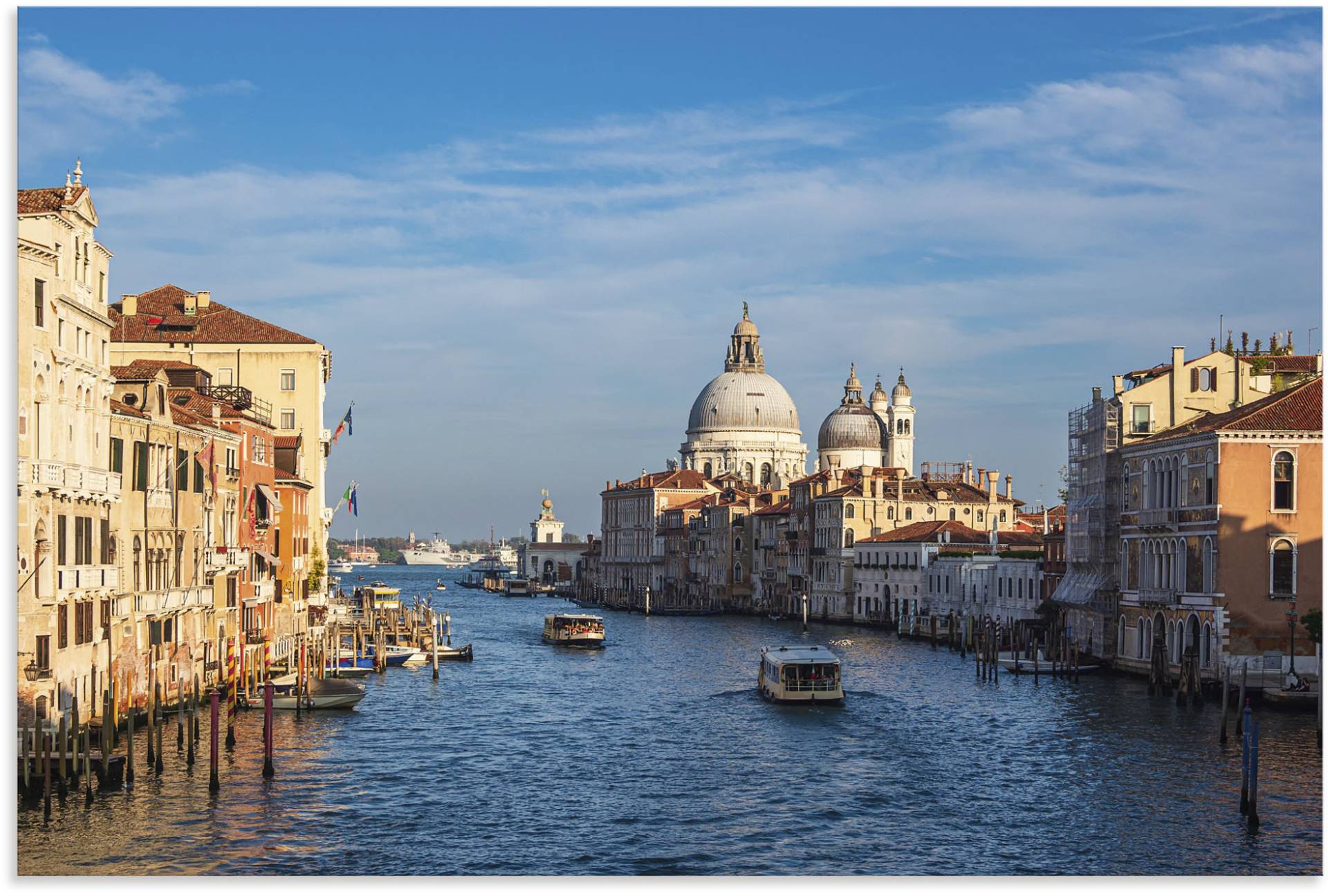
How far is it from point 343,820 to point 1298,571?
713 inches

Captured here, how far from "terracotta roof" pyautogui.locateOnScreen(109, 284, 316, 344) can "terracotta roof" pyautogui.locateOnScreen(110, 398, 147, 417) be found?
54.5 ft

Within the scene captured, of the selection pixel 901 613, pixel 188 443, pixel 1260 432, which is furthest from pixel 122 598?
pixel 901 613

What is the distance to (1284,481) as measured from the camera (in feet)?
104

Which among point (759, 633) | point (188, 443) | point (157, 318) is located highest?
point (157, 318)

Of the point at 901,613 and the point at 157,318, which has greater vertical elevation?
the point at 157,318

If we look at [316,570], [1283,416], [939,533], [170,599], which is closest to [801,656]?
[1283,416]

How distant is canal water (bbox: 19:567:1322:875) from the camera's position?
18438mm

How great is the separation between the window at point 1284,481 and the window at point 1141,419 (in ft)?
21.1

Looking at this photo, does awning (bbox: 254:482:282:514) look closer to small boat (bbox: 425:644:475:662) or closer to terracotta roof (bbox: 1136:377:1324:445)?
small boat (bbox: 425:644:475:662)

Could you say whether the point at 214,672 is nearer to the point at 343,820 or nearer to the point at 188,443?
the point at 188,443

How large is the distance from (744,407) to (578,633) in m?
63.9

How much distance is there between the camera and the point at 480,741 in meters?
28.6

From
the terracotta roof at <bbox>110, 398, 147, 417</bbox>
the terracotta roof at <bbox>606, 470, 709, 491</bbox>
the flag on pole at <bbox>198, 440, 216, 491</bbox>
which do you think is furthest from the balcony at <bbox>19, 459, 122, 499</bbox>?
the terracotta roof at <bbox>606, 470, 709, 491</bbox>

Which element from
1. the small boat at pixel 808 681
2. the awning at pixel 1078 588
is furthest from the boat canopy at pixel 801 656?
the awning at pixel 1078 588
